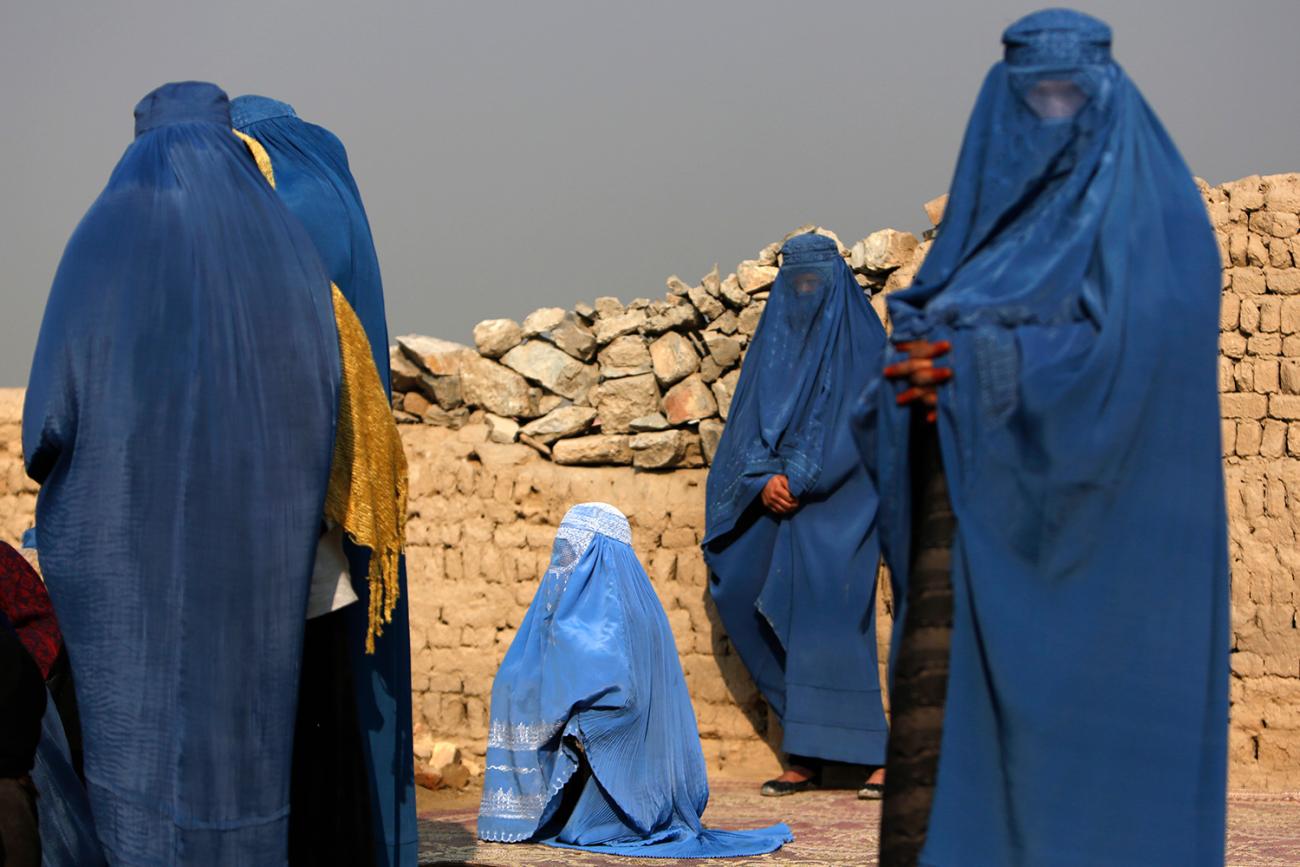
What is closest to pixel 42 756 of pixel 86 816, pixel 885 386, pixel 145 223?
pixel 86 816

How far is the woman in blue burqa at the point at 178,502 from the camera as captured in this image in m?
3.01

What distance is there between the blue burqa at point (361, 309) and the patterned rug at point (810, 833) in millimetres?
1115

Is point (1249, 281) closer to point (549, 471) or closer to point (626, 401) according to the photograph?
point (626, 401)

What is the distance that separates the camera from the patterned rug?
486cm

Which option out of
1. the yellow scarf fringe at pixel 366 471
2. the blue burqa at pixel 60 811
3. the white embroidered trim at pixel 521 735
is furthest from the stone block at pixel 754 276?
the blue burqa at pixel 60 811

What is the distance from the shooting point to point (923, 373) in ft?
8.61

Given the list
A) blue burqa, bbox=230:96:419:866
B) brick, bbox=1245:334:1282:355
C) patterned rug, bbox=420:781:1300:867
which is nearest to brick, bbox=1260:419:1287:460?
brick, bbox=1245:334:1282:355

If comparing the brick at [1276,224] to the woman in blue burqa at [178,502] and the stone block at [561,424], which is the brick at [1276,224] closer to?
the stone block at [561,424]

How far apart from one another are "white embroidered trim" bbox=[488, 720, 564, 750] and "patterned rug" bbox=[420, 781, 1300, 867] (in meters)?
0.33

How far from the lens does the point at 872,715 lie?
6.43m

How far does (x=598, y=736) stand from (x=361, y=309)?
2.21m

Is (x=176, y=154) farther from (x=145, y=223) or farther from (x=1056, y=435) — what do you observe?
(x=1056, y=435)

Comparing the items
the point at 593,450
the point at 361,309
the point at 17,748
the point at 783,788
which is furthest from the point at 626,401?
the point at 17,748

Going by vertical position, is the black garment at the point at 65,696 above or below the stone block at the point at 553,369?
below
